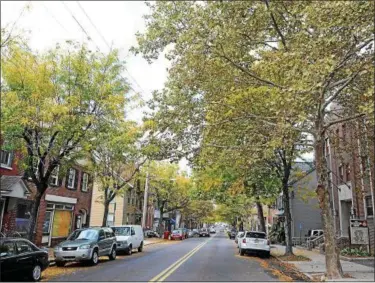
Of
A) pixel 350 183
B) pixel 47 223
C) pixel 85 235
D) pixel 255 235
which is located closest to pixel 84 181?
pixel 47 223

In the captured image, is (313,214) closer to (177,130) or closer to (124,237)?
(124,237)

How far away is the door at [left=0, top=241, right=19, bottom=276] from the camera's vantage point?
427 inches

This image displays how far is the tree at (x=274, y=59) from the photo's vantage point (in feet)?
32.5

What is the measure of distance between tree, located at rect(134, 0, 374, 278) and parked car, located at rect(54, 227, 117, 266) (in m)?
6.70

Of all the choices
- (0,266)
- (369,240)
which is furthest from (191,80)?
(369,240)

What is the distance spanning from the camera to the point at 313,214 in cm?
4372

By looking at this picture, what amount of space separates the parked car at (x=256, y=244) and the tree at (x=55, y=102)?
481 inches

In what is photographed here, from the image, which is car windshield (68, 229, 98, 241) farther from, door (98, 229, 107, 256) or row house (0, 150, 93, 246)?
row house (0, 150, 93, 246)

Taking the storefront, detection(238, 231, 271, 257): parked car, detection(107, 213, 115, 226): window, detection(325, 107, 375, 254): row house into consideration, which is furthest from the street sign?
detection(107, 213, 115, 226): window

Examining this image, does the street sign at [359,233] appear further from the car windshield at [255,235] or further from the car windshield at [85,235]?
the car windshield at [85,235]

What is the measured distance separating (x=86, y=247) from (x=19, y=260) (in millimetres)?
5425

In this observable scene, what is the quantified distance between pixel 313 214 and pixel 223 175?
71.4 ft

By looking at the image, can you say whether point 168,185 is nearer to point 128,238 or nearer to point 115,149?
point 128,238

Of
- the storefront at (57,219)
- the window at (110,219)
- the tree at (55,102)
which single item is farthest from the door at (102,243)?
the window at (110,219)
